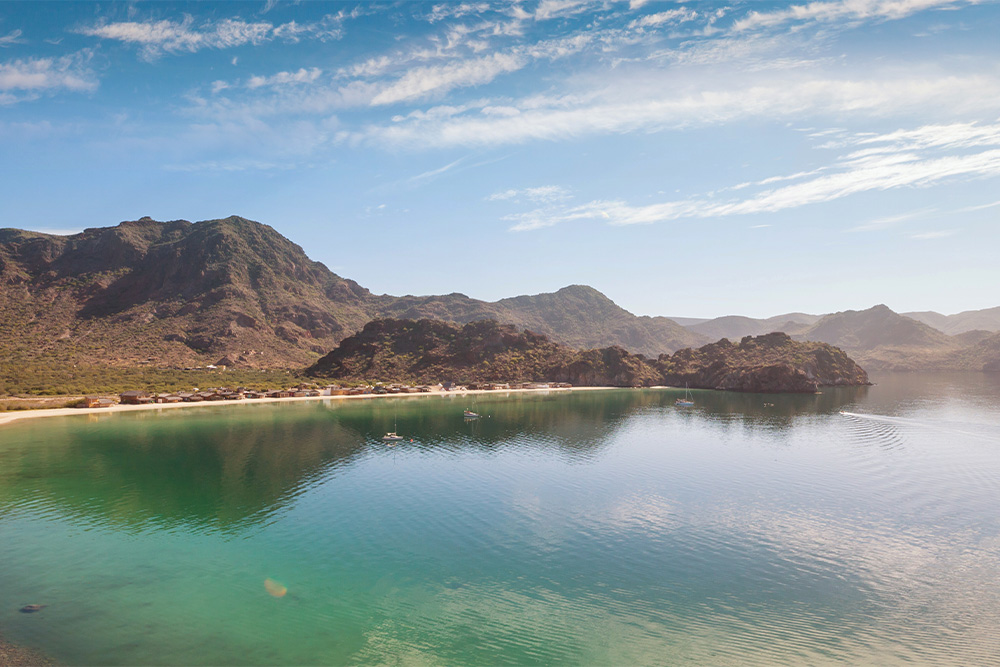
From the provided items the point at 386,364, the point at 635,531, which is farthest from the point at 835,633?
the point at 386,364

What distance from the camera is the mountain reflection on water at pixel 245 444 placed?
39438 millimetres

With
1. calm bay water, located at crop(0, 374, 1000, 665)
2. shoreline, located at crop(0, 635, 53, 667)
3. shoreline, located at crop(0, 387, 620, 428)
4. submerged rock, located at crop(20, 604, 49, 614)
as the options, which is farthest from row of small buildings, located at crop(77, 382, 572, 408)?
shoreline, located at crop(0, 635, 53, 667)

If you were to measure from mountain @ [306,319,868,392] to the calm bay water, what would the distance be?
100 m

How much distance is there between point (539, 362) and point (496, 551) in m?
159

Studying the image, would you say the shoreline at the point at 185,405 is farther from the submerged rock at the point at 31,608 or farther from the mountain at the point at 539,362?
the submerged rock at the point at 31,608

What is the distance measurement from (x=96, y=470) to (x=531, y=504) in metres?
44.6

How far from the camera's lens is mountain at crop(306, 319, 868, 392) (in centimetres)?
16650

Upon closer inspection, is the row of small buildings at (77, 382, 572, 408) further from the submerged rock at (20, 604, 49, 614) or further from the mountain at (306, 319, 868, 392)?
the submerged rock at (20, 604, 49, 614)

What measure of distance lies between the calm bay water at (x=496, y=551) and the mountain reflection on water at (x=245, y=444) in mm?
480

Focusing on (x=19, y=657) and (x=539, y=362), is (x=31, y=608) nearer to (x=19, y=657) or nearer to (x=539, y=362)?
(x=19, y=657)

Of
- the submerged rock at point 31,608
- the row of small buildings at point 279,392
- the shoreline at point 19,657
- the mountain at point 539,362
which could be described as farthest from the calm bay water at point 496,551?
the mountain at point 539,362

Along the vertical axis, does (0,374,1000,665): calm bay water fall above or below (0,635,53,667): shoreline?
below

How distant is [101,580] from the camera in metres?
25.3

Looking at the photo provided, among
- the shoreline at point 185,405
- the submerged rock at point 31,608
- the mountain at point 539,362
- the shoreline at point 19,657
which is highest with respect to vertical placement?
the mountain at point 539,362
